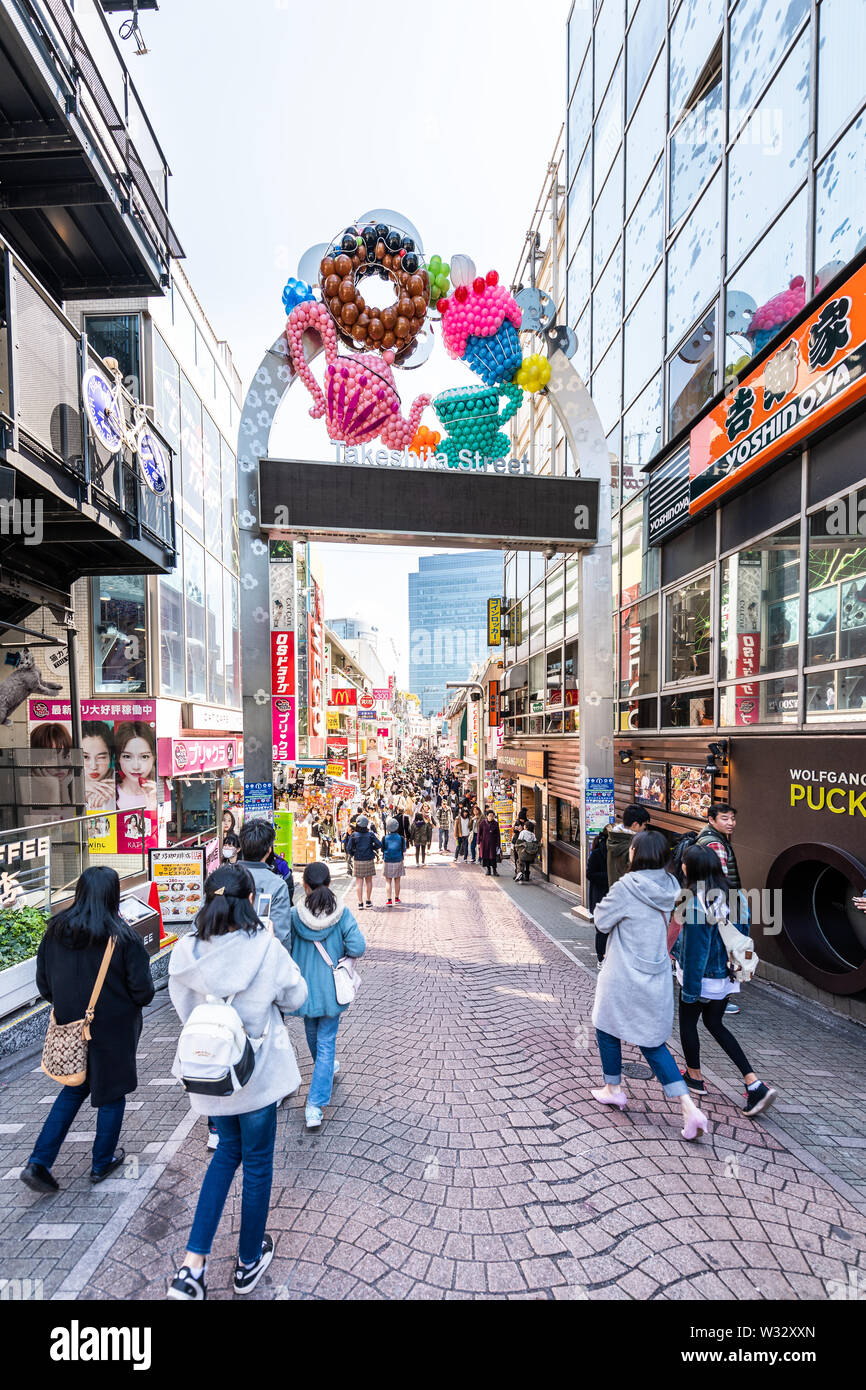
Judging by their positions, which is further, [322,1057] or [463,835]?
→ [463,835]

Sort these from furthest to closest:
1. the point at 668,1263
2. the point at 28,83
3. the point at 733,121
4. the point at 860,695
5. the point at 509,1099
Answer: the point at 733,121, the point at 28,83, the point at 860,695, the point at 509,1099, the point at 668,1263

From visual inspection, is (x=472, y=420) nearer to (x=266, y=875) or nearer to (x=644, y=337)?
(x=644, y=337)

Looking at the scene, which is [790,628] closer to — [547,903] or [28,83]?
[547,903]

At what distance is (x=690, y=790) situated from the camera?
9.16 meters

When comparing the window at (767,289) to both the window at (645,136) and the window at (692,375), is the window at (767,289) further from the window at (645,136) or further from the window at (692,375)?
the window at (645,136)

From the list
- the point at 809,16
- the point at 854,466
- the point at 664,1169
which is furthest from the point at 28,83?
the point at 664,1169

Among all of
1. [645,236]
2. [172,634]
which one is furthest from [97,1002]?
[645,236]

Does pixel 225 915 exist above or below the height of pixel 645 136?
below

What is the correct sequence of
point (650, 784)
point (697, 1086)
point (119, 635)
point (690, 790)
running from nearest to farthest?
point (697, 1086)
point (690, 790)
point (650, 784)
point (119, 635)

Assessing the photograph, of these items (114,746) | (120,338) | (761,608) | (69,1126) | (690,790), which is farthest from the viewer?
(120,338)

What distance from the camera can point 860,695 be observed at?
5.80 m

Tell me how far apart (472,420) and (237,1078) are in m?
9.81

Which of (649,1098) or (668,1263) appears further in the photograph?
(649,1098)

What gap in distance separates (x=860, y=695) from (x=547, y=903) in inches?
293
